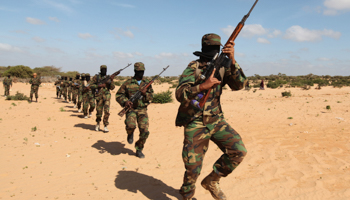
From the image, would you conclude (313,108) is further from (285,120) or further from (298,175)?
(298,175)

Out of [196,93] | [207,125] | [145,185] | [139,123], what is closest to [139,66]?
[139,123]

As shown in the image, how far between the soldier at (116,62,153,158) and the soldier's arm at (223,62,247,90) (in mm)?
3019

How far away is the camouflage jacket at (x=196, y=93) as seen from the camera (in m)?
2.95

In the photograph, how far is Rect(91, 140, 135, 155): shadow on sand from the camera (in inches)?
261

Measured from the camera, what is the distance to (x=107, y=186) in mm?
4410

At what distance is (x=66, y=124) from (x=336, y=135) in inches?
371

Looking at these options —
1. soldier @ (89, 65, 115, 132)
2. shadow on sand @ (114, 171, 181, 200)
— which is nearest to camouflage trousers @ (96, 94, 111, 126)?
soldier @ (89, 65, 115, 132)

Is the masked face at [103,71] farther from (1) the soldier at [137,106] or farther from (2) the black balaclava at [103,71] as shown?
(1) the soldier at [137,106]

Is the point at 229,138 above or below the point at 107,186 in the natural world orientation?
above

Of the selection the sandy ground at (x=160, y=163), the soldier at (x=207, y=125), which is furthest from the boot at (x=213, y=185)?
the sandy ground at (x=160, y=163)

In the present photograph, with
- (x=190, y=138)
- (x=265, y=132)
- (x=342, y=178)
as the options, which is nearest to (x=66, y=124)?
(x=265, y=132)

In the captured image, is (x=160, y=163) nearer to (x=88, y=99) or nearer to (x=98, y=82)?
(x=98, y=82)

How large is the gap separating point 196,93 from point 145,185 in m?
2.35

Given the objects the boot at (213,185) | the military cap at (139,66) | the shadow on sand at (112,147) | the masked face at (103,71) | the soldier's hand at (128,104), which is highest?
the military cap at (139,66)
